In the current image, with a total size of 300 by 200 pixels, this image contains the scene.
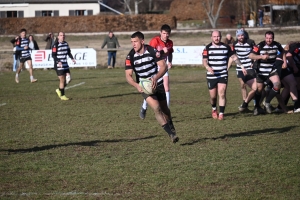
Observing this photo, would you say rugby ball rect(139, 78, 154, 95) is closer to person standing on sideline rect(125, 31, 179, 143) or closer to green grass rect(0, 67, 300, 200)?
person standing on sideline rect(125, 31, 179, 143)

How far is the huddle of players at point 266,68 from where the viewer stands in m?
13.7

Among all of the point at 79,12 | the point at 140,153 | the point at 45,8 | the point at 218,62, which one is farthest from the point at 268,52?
the point at 79,12

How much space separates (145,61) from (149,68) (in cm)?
16

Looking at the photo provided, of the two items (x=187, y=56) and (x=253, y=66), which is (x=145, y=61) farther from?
(x=187, y=56)

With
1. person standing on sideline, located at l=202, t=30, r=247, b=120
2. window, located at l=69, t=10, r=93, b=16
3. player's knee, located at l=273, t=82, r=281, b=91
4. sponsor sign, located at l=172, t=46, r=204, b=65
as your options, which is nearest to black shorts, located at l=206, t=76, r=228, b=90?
person standing on sideline, located at l=202, t=30, r=247, b=120

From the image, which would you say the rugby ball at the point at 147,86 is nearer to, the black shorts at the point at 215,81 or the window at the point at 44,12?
the black shorts at the point at 215,81

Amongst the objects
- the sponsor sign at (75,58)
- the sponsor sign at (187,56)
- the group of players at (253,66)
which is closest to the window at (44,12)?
the sponsor sign at (75,58)

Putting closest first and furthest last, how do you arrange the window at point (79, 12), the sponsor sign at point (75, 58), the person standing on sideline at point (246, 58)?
the person standing on sideline at point (246, 58), the sponsor sign at point (75, 58), the window at point (79, 12)

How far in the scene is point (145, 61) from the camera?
33.7 feet

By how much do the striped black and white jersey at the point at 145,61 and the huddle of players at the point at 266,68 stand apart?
11.4 feet

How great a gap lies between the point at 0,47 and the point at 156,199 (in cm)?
4126

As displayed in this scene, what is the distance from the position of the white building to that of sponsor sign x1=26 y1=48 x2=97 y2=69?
36760mm

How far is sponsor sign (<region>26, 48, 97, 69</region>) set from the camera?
32.3m

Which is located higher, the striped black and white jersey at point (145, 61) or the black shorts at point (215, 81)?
the striped black and white jersey at point (145, 61)
